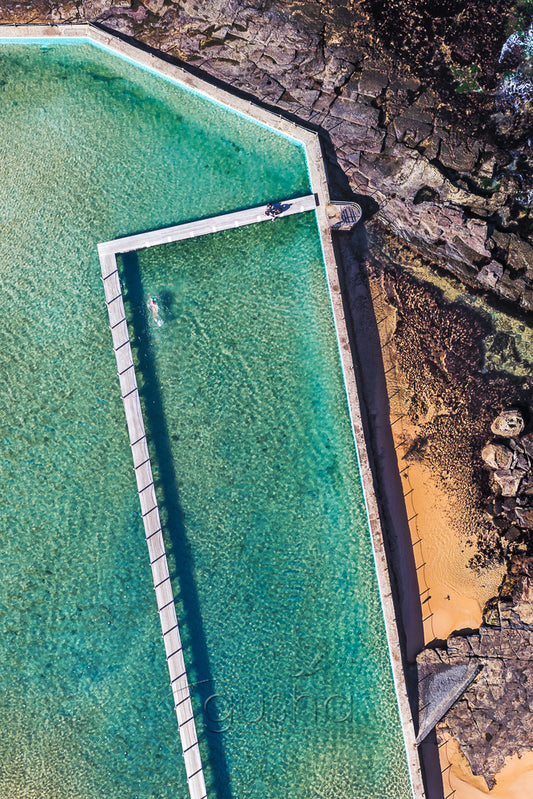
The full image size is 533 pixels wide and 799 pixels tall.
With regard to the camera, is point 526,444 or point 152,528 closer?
point 152,528

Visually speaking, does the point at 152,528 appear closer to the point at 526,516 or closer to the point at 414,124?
the point at 526,516

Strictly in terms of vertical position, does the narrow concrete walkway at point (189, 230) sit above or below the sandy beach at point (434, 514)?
above

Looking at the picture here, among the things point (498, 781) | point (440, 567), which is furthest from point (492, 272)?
point (498, 781)

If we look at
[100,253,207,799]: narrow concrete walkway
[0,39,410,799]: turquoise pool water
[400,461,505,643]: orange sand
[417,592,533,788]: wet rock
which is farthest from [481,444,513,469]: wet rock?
[100,253,207,799]: narrow concrete walkway

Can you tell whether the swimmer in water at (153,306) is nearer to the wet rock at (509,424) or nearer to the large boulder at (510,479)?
the wet rock at (509,424)

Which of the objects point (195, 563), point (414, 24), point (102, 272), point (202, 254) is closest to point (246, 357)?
point (202, 254)

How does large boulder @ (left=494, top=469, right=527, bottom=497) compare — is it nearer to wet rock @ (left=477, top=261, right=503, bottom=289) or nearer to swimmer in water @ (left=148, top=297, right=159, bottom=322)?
wet rock @ (left=477, top=261, right=503, bottom=289)

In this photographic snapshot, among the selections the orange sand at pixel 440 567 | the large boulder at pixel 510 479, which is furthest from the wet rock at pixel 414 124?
the large boulder at pixel 510 479
